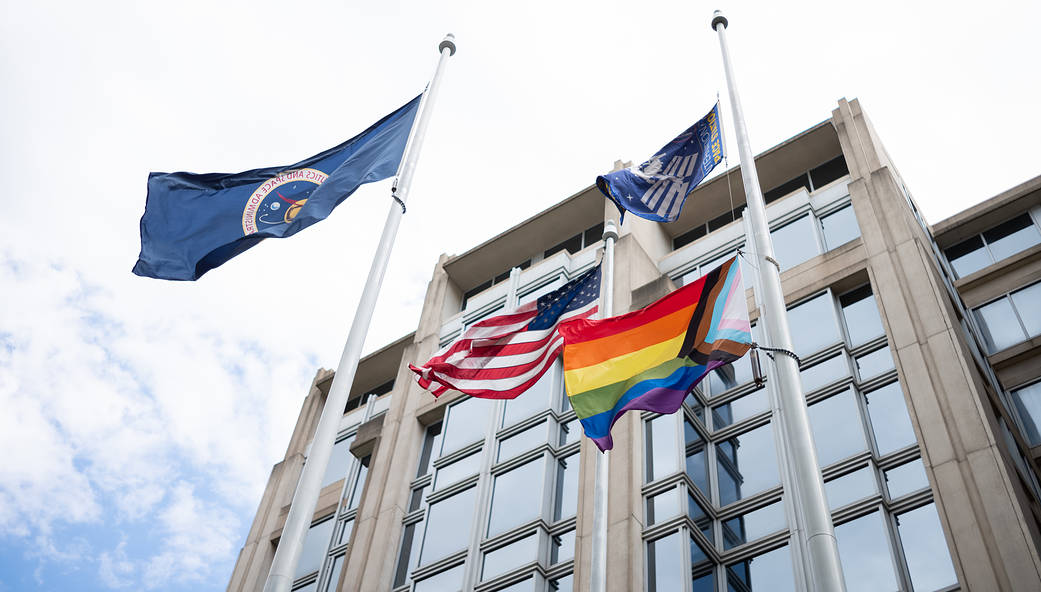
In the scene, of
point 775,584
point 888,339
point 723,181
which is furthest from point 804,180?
point 775,584

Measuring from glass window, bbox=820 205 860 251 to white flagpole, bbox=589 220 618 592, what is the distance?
39.7 ft

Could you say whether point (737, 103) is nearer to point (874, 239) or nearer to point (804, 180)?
point (874, 239)

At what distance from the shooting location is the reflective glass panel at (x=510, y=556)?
26.3 metres

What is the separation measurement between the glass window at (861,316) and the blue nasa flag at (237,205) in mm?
14219

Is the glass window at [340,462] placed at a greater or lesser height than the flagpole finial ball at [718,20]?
greater

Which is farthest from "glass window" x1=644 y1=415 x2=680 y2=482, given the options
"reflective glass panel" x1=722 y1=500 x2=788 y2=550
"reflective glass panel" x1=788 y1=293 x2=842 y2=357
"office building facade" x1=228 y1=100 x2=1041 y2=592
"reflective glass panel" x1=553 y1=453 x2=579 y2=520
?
"reflective glass panel" x1=788 y1=293 x2=842 y2=357

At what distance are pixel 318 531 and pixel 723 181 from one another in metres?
19.4

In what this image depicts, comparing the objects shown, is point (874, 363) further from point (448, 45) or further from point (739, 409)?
point (448, 45)

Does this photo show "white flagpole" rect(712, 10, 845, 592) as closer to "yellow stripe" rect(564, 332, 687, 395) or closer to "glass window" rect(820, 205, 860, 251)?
"yellow stripe" rect(564, 332, 687, 395)

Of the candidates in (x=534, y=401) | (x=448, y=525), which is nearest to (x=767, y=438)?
(x=534, y=401)

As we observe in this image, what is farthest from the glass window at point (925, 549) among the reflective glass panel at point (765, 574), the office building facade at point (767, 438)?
the reflective glass panel at point (765, 574)

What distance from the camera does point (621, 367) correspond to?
15.6 meters

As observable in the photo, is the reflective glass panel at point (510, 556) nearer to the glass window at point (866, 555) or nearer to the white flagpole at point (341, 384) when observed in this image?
the glass window at point (866, 555)

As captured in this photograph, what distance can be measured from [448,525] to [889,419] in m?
12.8
